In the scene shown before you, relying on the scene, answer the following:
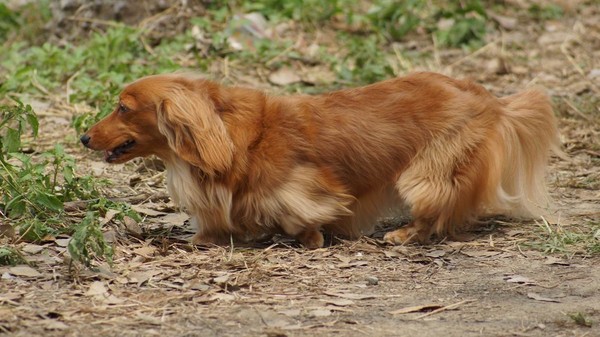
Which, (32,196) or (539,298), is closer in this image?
(539,298)

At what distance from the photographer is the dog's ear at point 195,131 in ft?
18.4

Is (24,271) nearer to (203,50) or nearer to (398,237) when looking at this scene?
(398,237)

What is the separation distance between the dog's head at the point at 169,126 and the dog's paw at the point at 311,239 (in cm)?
65

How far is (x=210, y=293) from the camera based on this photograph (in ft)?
16.1

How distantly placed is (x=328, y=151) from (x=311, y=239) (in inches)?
20.4

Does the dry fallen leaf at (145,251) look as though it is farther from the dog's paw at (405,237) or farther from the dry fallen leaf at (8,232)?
the dog's paw at (405,237)

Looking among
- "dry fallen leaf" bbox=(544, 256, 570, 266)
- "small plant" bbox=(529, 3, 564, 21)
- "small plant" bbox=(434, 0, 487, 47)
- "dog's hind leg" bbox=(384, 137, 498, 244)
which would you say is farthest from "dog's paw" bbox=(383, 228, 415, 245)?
"small plant" bbox=(529, 3, 564, 21)

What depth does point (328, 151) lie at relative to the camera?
19.2 ft

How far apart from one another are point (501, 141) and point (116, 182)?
2.69 meters

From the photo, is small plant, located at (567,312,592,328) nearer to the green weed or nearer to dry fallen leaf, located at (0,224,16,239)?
the green weed

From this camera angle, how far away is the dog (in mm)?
5691

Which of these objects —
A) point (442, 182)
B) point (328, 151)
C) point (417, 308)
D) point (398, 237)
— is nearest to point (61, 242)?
point (328, 151)

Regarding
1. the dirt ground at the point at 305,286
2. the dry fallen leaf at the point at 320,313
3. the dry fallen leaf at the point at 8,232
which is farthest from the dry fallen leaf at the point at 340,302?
the dry fallen leaf at the point at 8,232

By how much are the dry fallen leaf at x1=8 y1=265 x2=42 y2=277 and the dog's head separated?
3.01 feet
